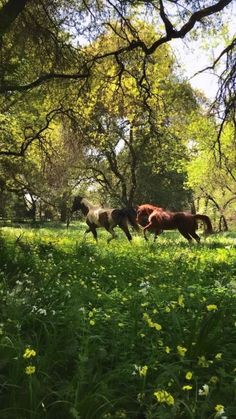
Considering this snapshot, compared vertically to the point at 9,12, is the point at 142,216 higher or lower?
lower

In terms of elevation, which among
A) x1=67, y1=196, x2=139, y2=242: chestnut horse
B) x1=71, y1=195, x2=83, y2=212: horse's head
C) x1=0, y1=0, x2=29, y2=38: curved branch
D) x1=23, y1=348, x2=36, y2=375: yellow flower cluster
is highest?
x1=0, y1=0, x2=29, y2=38: curved branch

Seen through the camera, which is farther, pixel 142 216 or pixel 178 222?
pixel 142 216

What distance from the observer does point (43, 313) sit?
5.89 metres

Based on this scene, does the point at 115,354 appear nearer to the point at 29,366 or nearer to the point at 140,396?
the point at 140,396

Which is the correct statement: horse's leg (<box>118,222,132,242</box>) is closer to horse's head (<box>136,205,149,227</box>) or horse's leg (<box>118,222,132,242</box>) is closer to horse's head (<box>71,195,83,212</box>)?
horse's head (<box>136,205,149,227</box>)

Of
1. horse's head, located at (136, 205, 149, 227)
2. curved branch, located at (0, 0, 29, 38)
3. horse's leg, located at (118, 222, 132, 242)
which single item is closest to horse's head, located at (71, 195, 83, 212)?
horse's head, located at (136, 205, 149, 227)

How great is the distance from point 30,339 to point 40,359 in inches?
23.7

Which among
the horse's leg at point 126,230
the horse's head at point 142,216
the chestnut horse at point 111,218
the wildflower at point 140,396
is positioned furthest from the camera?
the horse's head at point 142,216

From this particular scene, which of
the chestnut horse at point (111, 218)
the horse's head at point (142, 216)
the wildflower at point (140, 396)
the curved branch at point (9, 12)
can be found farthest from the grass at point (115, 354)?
the horse's head at point (142, 216)

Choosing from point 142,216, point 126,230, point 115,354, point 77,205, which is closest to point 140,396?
point 115,354

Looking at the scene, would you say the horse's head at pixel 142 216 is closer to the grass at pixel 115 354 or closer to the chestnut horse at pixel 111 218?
the chestnut horse at pixel 111 218

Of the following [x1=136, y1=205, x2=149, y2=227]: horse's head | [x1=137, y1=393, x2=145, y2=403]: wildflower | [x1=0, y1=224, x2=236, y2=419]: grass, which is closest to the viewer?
[x1=0, y1=224, x2=236, y2=419]: grass

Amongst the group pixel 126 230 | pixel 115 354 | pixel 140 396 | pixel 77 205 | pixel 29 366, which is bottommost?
pixel 140 396

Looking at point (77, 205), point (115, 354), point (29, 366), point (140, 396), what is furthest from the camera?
point (77, 205)
